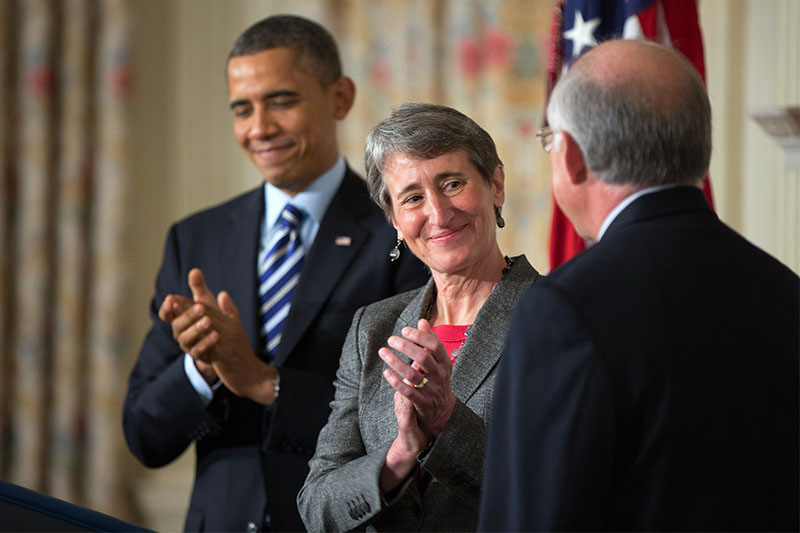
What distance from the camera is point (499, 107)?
4.39 meters

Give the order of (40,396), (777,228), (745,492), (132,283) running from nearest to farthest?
(745,492)
(777,228)
(40,396)
(132,283)

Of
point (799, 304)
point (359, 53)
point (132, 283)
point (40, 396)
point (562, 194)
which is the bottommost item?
point (40, 396)

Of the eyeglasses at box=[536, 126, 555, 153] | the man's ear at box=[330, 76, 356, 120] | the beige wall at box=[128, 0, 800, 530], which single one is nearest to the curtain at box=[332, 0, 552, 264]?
the beige wall at box=[128, 0, 800, 530]

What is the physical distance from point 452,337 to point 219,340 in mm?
618

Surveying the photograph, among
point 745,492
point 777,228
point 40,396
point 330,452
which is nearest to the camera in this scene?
point 745,492

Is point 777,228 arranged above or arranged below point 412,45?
below

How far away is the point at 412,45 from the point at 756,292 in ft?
11.3

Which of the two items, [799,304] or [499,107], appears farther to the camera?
[499,107]

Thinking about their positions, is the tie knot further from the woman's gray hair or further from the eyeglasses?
the eyeglasses

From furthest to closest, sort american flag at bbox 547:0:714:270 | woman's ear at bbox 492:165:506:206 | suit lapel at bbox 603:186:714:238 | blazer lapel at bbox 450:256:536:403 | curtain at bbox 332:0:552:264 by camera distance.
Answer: curtain at bbox 332:0:552:264, american flag at bbox 547:0:714:270, woman's ear at bbox 492:165:506:206, blazer lapel at bbox 450:256:536:403, suit lapel at bbox 603:186:714:238

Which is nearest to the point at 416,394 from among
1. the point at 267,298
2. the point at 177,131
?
the point at 267,298

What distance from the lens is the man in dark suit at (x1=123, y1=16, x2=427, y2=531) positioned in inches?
88.0

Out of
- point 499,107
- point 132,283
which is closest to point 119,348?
point 132,283

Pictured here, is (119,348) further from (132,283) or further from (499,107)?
(499,107)
